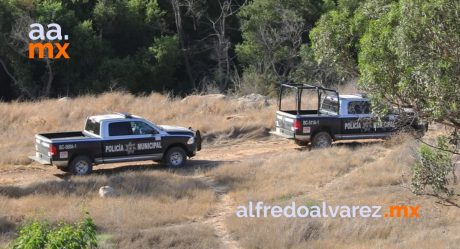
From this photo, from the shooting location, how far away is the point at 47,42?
38.5m

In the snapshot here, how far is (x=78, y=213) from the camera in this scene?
16703 millimetres

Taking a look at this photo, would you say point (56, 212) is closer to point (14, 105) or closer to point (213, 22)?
point (14, 105)

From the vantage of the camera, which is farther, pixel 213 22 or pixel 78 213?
pixel 213 22

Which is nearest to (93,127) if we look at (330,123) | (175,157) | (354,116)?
(175,157)

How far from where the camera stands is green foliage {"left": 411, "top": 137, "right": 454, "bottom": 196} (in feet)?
39.6

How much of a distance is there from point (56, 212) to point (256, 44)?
84.7ft

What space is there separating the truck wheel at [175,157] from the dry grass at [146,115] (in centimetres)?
429

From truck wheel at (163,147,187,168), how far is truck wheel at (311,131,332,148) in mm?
4598

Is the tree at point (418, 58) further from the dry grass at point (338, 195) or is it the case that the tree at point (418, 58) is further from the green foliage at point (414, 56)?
the dry grass at point (338, 195)

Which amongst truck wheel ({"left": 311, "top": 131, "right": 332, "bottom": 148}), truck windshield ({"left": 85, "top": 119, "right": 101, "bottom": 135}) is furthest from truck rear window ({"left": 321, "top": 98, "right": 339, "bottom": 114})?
truck windshield ({"left": 85, "top": 119, "right": 101, "bottom": 135})

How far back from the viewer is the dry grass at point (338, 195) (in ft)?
51.9

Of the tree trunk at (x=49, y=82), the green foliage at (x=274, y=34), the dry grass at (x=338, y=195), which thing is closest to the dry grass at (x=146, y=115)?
the dry grass at (x=338, y=195)

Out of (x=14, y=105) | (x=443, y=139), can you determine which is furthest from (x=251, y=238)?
(x=14, y=105)

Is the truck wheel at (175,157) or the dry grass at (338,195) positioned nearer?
the dry grass at (338,195)
